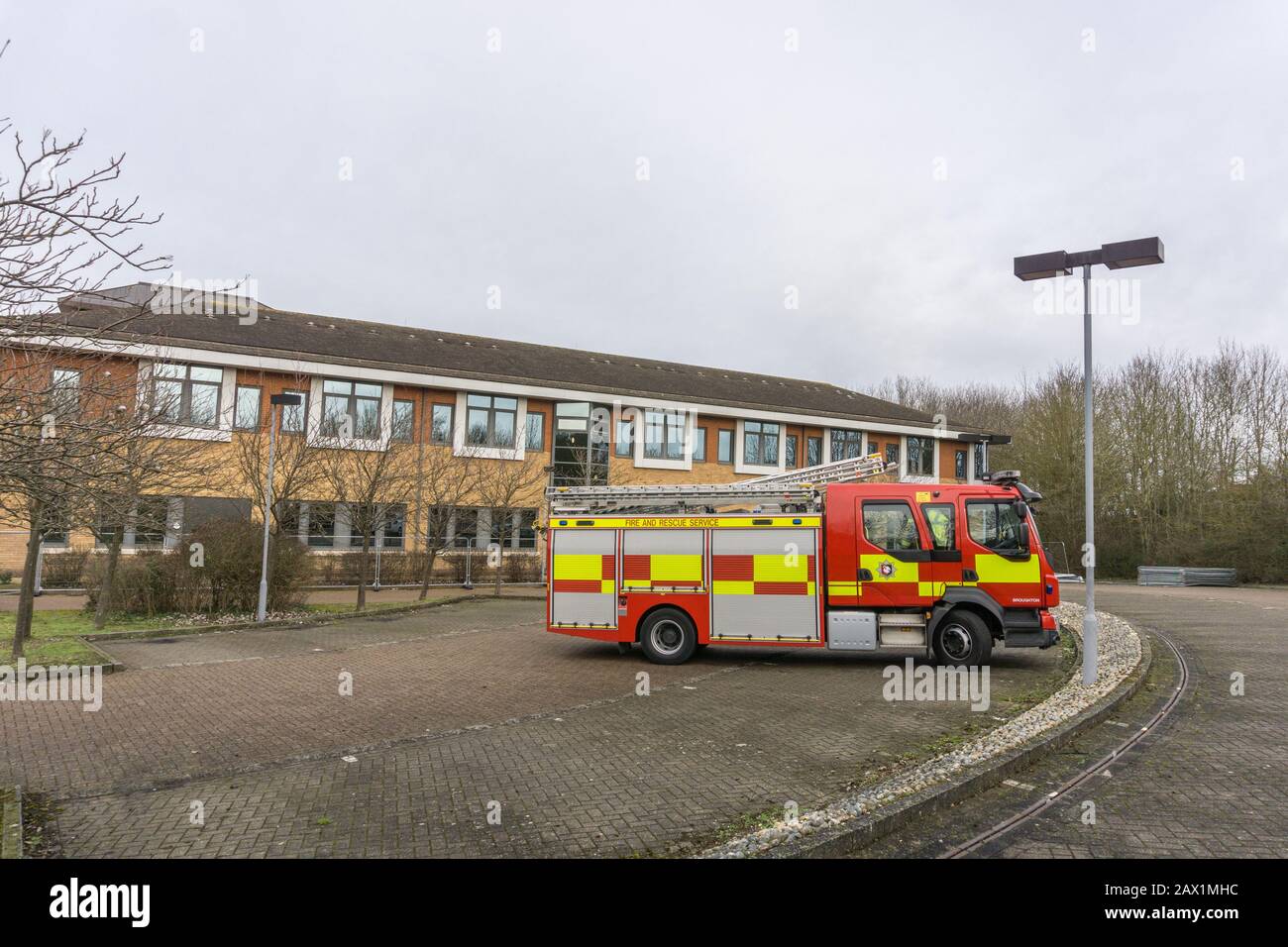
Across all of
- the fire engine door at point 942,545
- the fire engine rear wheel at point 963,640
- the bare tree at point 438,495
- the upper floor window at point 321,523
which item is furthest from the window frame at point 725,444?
the fire engine rear wheel at point 963,640

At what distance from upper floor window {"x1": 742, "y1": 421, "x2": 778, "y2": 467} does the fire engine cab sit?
2549 centimetres

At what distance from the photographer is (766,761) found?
6.29 metres

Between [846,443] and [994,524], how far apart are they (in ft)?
99.9

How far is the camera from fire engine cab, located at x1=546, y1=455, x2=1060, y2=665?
10.7m

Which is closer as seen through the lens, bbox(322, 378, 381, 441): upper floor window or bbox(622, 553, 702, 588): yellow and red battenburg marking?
bbox(622, 553, 702, 588): yellow and red battenburg marking

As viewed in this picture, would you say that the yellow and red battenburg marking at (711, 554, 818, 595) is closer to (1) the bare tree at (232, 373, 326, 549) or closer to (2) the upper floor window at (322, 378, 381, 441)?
(1) the bare tree at (232, 373, 326, 549)

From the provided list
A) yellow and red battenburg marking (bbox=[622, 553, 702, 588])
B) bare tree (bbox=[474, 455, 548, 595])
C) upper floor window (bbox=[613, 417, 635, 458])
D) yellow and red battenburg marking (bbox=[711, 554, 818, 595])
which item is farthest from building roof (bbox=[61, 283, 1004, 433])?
yellow and red battenburg marking (bbox=[711, 554, 818, 595])

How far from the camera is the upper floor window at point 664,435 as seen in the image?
113 ft

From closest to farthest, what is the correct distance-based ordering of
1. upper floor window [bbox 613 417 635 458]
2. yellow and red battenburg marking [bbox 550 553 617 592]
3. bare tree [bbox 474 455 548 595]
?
yellow and red battenburg marking [bbox 550 553 617 592] → bare tree [bbox 474 455 548 595] → upper floor window [bbox 613 417 635 458]

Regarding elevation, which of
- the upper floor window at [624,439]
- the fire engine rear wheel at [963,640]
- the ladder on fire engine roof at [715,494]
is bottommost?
the fire engine rear wheel at [963,640]

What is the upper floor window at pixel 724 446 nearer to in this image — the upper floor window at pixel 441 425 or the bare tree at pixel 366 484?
the upper floor window at pixel 441 425

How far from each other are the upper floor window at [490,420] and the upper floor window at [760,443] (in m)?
11.7

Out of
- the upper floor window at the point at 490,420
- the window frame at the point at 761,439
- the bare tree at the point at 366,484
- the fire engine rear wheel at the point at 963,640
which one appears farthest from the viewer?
the window frame at the point at 761,439

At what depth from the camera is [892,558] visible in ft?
35.8
